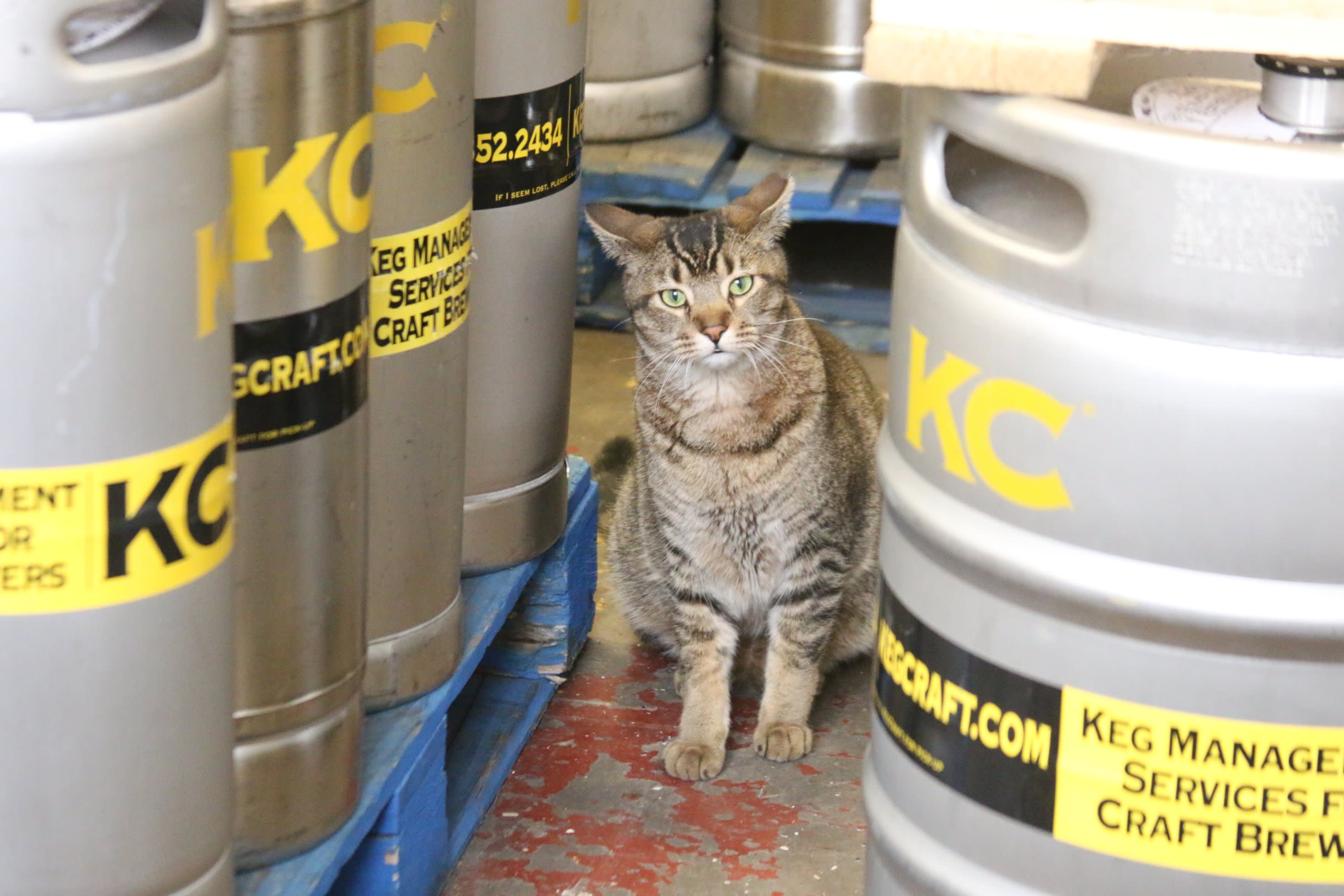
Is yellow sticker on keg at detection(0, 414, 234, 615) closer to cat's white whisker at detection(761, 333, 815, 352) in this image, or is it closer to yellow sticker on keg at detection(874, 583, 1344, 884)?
yellow sticker on keg at detection(874, 583, 1344, 884)

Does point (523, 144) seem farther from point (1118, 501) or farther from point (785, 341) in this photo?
point (1118, 501)

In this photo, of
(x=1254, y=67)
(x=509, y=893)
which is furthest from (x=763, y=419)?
(x=1254, y=67)

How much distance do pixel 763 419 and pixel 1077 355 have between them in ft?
4.17

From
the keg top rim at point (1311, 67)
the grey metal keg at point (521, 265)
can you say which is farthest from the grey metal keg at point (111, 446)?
the grey metal keg at point (521, 265)

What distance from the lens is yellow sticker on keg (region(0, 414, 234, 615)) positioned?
3.21 ft

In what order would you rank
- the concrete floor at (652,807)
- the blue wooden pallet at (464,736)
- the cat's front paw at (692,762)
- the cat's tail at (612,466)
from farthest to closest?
the cat's tail at (612,466) → the cat's front paw at (692,762) → the concrete floor at (652,807) → the blue wooden pallet at (464,736)

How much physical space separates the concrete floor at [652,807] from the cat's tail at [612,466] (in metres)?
0.39

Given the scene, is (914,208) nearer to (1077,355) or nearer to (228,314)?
(1077,355)

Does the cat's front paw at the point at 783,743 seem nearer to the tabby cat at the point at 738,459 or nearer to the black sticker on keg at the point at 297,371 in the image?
the tabby cat at the point at 738,459

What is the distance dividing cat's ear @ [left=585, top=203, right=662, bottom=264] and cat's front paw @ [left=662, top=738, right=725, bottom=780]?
2.26ft

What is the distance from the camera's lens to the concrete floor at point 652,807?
1.96 meters

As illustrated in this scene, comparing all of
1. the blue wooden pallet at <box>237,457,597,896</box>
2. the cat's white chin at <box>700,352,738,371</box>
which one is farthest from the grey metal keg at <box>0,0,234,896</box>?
the cat's white chin at <box>700,352,738,371</box>

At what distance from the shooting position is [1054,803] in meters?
1.14

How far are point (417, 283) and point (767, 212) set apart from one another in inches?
33.7
